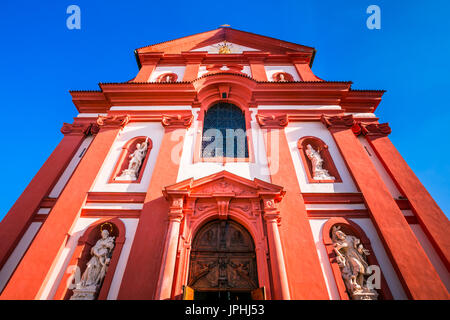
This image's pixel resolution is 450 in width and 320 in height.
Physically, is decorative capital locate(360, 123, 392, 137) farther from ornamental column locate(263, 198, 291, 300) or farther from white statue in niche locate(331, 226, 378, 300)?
ornamental column locate(263, 198, 291, 300)

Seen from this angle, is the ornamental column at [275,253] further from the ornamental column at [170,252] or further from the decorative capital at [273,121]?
the decorative capital at [273,121]

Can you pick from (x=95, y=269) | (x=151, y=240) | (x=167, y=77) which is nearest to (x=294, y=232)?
(x=151, y=240)

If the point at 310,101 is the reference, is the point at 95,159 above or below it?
below

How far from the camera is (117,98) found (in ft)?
31.1

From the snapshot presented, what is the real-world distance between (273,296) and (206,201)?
296 centimetres

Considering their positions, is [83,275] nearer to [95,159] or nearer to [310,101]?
[95,159]

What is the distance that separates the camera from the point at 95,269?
17.9ft

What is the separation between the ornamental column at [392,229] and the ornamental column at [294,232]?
1.87m

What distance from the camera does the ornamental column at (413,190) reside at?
18.8 ft

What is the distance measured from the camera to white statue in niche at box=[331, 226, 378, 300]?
4.98 metres

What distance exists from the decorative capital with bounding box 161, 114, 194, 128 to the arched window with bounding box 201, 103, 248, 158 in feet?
2.60

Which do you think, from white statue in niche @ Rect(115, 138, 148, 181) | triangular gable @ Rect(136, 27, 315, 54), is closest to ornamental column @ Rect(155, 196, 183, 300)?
white statue in niche @ Rect(115, 138, 148, 181)

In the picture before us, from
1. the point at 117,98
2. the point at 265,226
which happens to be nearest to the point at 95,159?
the point at 117,98

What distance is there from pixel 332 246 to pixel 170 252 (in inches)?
166
